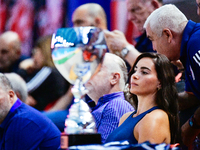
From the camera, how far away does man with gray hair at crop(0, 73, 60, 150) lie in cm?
223

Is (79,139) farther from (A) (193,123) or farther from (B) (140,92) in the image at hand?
(A) (193,123)

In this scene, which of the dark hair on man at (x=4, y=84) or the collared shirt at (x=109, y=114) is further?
the dark hair on man at (x=4, y=84)

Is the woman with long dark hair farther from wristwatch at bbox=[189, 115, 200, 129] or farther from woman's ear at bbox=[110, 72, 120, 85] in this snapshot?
wristwatch at bbox=[189, 115, 200, 129]

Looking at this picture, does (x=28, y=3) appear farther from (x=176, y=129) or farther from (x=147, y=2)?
(x=176, y=129)

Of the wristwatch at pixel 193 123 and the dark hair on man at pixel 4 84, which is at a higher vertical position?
the dark hair on man at pixel 4 84

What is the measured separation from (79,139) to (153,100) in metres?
0.63

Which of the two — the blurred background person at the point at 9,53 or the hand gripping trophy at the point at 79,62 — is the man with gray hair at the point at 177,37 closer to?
the hand gripping trophy at the point at 79,62

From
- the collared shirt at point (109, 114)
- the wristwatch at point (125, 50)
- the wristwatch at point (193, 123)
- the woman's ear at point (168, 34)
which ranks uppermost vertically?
the woman's ear at point (168, 34)

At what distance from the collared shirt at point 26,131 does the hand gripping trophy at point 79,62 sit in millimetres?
1045

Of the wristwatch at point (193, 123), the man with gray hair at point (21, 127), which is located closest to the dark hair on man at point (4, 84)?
the man with gray hair at point (21, 127)

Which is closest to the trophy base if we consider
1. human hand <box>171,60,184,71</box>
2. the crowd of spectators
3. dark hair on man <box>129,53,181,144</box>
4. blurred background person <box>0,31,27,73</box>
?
the crowd of spectators

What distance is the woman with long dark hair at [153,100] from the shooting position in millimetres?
1648

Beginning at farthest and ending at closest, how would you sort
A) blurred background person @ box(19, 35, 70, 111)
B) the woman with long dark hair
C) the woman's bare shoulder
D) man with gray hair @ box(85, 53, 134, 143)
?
blurred background person @ box(19, 35, 70, 111), man with gray hair @ box(85, 53, 134, 143), the woman's bare shoulder, the woman with long dark hair

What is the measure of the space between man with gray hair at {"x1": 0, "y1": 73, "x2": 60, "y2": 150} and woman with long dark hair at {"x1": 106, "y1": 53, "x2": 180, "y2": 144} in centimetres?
70
